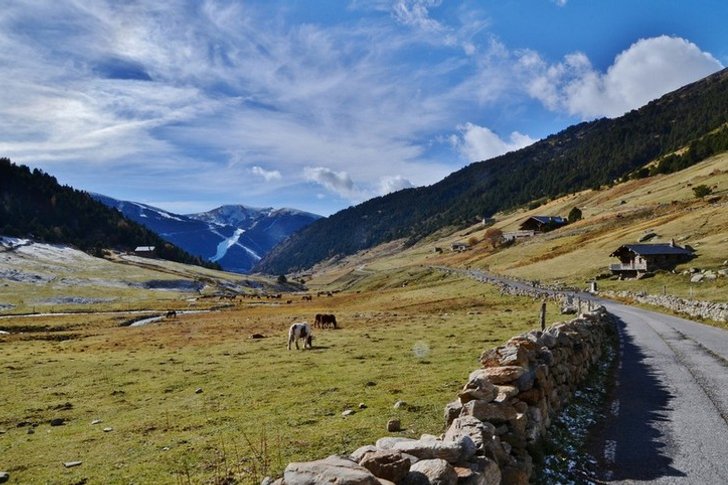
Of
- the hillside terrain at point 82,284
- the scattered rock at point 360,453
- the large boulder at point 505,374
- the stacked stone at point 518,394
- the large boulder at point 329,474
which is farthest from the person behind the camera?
the hillside terrain at point 82,284

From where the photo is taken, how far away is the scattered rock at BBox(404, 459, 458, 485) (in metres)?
6.97

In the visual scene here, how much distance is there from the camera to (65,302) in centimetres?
11694

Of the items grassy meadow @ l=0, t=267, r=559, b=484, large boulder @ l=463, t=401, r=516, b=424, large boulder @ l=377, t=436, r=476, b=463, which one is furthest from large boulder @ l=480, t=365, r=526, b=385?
large boulder @ l=377, t=436, r=476, b=463

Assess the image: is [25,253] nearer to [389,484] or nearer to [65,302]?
[65,302]

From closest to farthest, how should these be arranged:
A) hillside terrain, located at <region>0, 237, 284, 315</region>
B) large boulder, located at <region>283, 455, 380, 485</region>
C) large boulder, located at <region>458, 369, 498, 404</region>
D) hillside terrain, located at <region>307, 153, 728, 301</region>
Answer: large boulder, located at <region>283, 455, 380, 485</region>
large boulder, located at <region>458, 369, 498, 404</region>
hillside terrain, located at <region>307, 153, 728, 301</region>
hillside terrain, located at <region>0, 237, 284, 315</region>

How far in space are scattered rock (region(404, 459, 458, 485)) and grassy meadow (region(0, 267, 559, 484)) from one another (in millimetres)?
4909

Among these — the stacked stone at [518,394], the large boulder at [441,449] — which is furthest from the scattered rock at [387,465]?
the stacked stone at [518,394]

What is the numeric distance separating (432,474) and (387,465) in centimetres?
67

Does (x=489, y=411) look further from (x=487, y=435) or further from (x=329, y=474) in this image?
(x=329, y=474)

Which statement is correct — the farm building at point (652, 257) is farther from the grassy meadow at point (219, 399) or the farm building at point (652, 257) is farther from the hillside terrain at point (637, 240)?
the grassy meadow at point (219, 399)

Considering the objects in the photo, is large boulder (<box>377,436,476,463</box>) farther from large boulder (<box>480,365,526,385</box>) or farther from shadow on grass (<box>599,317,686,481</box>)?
shadow on grass (<box>599,317,686,481</box>)

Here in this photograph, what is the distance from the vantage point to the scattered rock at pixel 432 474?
275 inches

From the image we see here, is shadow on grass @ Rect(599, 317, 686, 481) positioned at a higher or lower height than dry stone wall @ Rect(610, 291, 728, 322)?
lower

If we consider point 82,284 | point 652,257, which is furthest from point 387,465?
point 82,284
